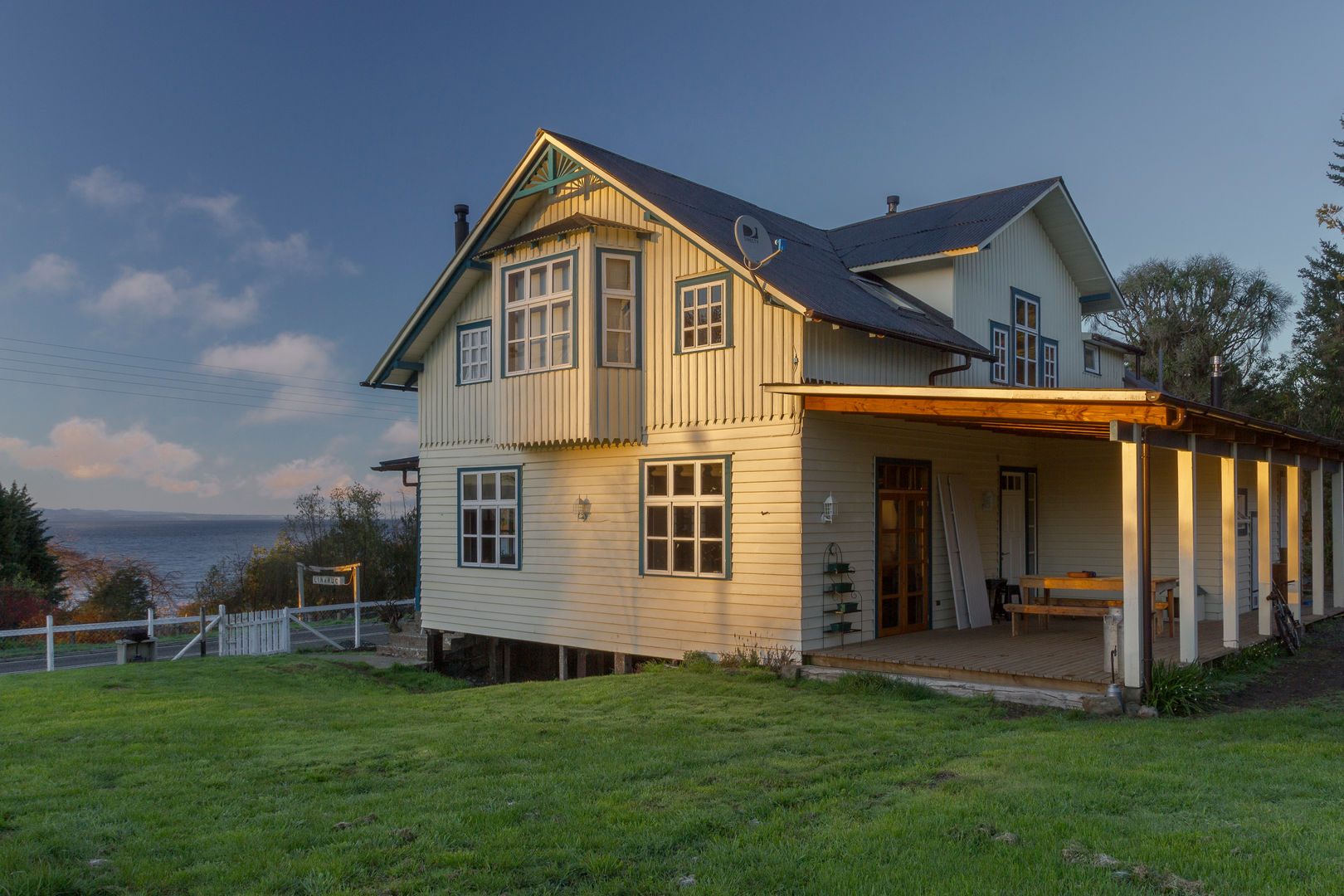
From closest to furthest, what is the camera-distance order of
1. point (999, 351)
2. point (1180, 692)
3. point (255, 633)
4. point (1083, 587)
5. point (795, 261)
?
1. point (1180, 692)
2. point (1083, 587)
3. point (795, 261)
4. point (999, 351)
5. point (255, 633)

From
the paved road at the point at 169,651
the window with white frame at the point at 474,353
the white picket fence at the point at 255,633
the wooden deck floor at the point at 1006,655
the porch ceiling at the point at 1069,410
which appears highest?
the window with white frame at the point at 474,353

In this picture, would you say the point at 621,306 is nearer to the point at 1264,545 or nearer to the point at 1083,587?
the point at 1083,587

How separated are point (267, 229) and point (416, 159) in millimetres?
8465

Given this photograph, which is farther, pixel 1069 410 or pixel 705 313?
pixel 705 313

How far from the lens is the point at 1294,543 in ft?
47.2

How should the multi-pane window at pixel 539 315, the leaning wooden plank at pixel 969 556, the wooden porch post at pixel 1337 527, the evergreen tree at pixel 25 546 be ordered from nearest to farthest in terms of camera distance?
the multi-pane window at pixel 539 315 → the leaning wooden plank at pixel 969 556 → the wooden porch post at pixel 1337 527 → the evergreen tree at pixel 25 546

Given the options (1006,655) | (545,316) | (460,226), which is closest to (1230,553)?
(1006,655)

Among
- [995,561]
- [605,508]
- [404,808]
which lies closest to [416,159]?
[605,508]

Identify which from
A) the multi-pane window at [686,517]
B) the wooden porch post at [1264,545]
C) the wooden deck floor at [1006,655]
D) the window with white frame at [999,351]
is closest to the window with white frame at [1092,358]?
the window with white frame at [999,351]

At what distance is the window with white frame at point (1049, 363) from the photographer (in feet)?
55.0

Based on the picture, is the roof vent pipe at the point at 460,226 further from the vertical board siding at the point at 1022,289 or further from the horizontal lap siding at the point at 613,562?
the vertical board siding at the point at 1022,289

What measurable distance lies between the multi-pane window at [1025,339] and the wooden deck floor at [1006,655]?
4.52m

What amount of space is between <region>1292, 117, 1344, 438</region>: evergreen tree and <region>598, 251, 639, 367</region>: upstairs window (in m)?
22.1

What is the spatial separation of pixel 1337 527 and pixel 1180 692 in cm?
1066
